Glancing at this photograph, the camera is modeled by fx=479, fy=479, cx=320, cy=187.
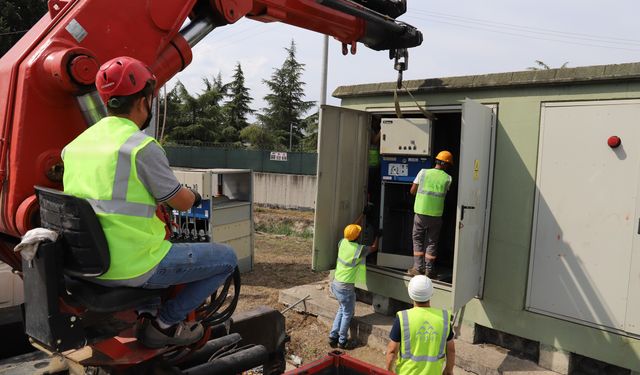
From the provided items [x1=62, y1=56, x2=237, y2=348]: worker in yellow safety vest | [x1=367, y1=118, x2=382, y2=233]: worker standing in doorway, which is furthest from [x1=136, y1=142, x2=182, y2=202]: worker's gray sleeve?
[x1=367, y1=118, x2=382, y2=233]: worker standing in doorway

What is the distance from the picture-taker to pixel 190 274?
2.42m

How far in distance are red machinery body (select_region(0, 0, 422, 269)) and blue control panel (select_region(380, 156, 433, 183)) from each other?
4238 millimetres

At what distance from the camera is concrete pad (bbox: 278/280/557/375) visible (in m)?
5.17

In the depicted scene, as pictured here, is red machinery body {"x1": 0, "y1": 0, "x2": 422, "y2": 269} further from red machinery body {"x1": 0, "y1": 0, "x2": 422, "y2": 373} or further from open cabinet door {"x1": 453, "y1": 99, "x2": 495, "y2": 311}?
open cabinet door {"x1": 453, "y1": 99, "x2": 495, "y2": 311}

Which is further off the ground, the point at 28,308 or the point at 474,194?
the point at 474,194

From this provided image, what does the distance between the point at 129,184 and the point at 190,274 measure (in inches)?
22.4

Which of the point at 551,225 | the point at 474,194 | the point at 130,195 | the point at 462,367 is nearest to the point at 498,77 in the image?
the point at 474,194

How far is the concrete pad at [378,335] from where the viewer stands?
517 cm

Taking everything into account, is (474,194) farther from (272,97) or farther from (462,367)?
(272,97)

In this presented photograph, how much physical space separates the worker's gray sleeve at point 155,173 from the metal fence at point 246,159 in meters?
14.6

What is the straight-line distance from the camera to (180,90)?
3259cm

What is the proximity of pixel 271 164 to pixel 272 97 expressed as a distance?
17898 millimetres

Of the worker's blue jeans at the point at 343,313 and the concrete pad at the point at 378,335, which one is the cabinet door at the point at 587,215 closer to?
the concrete pad at the point at 378,335

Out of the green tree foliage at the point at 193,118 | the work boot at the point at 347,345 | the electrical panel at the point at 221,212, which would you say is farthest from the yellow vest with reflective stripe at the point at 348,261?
the green tree foliage at the point at 193,118
